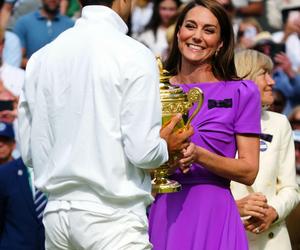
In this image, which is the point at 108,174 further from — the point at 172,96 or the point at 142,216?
the point at 172,96

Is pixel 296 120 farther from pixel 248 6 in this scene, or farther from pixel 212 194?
pixel 212 194

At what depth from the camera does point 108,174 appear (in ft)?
12.1

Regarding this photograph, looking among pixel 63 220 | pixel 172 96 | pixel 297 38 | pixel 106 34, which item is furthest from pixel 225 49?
pixel 297 38

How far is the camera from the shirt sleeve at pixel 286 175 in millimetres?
5317

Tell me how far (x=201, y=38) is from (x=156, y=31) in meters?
5.95

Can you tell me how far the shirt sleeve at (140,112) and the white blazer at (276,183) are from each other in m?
1.68

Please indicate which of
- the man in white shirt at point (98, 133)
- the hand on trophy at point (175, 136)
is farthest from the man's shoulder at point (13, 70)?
the man in white shirt at point (98, 133)

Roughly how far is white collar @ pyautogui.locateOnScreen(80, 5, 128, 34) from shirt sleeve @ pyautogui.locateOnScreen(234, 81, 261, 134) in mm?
960

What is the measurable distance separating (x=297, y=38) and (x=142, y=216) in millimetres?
6645

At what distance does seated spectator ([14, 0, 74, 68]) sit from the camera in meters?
9.90

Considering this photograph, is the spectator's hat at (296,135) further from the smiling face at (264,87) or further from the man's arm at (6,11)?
the man's arm at (6,11)

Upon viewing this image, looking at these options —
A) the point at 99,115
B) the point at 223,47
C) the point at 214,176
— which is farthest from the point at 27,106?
the point at 223,47

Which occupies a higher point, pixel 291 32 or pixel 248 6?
pixel 248 6

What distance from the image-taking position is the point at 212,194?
461 centimetres
